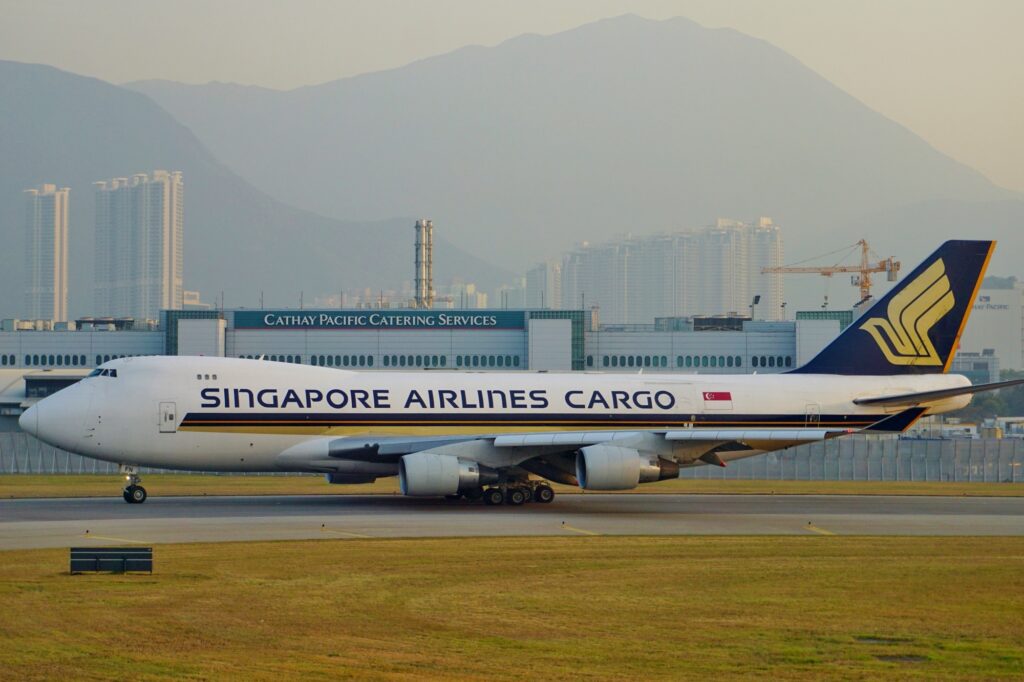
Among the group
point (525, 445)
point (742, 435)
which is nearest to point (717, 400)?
point (742, 435)

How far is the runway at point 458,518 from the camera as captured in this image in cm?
3231

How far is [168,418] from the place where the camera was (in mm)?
40656

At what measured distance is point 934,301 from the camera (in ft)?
156

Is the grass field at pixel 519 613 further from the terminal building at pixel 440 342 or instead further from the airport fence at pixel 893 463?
the terminal building at pixel 440 342

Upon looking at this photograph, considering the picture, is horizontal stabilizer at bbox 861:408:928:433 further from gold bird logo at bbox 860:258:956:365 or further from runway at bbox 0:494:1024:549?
gold bird logo at bbox 860:258:956:365

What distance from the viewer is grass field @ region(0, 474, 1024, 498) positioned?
1891 inches

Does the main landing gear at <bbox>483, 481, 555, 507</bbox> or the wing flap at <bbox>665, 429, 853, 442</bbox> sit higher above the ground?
the wing flap at <bbox>665, 429, 853, 442</bbox>

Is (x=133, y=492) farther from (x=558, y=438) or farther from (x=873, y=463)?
(x=873, y=463)

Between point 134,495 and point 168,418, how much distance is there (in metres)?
2.54

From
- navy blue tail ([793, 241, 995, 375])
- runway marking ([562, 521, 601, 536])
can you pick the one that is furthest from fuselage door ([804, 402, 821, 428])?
runway marking ([562, 521, 601, 536])

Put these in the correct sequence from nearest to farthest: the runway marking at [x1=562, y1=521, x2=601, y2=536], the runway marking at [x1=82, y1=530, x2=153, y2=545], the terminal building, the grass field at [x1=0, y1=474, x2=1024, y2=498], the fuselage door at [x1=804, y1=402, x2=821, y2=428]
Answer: the runway marking at [x1=82, y1=530, x2=153, y2=545] → the runway marking at [x1=562, y1=521, x2=601, y2=536] → the fuselage door at [x1=804, y1=402, x2=821, y2=428] → the grass field at [x1=0, y1=474, x2=1024, y2=498] → the terminal building

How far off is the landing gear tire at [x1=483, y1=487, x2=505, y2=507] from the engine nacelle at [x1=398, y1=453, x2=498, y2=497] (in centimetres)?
160

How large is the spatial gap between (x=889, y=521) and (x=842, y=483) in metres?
22.2

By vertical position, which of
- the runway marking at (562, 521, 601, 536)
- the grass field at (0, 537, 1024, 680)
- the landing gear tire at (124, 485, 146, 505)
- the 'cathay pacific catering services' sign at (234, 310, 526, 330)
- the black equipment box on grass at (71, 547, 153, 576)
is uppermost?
the 'cathay pacific catering services' sign at (234, 310, 526, 330)
